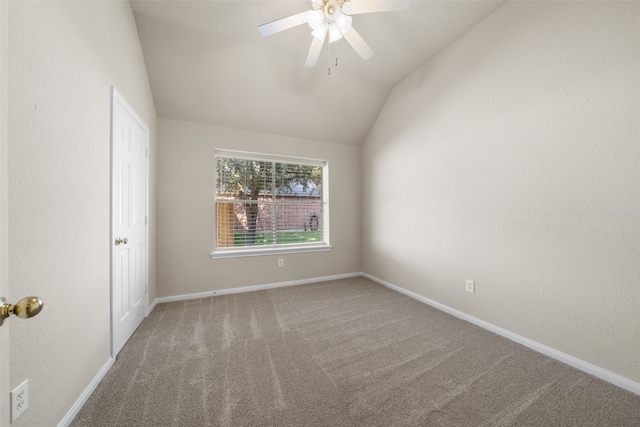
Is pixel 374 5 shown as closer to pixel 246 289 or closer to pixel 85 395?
pixel 85 395

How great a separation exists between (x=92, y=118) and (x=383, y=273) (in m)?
3.48

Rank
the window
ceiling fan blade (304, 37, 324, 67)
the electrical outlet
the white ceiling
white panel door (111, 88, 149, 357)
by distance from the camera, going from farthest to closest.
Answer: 1. the window
2. the white ceiling
3. ceiling fan blade (304, 37, 324, 67)
4. white panel door (111, 88, 149, 357)
5. the electrical outlet

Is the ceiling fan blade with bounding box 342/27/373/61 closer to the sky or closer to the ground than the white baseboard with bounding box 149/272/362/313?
closer to the sky

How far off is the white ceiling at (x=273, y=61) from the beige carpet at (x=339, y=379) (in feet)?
8.19

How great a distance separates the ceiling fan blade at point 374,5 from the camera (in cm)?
162

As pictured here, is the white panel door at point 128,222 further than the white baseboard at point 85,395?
Yes

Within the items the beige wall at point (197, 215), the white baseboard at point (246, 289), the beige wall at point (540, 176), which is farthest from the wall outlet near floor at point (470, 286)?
the beige wall at point (197, 215)

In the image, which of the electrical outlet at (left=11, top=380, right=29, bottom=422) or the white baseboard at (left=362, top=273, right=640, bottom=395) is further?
the white baseboard at (left=362, top=273, right=640, bottom=395)

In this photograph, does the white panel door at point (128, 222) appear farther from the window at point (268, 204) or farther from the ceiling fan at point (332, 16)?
the ceiling fan at point (332, 16)

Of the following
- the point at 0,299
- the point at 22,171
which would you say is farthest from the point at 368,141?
the point at 0,299

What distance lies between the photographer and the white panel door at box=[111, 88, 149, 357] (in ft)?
5.89

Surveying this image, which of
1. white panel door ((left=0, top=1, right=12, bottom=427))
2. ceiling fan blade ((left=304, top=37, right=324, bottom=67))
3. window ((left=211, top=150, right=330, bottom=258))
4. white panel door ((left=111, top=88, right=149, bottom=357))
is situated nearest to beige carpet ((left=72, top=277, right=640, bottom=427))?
white panel door ((left=111, top=88, right=149, bottom=357))

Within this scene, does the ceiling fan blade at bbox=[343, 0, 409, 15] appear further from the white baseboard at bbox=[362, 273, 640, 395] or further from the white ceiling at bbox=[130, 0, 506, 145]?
the white baseboard at bbox=[362, 273, 640, 395]

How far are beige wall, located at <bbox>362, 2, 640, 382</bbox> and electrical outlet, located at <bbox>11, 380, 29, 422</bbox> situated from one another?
3046 millimetres
